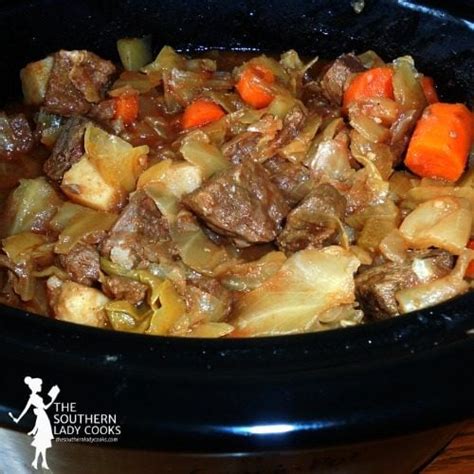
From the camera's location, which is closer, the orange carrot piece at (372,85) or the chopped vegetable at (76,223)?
the chopped vegetable at (76,223)

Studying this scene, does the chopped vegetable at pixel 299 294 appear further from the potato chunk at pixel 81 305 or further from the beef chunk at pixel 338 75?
the beef chunk at pixel 338 75

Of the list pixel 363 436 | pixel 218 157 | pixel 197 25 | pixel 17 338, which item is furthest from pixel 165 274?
pixel 197 25

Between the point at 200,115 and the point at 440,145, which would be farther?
the point at 200,115

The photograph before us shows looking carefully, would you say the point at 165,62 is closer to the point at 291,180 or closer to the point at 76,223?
the point at 291,180

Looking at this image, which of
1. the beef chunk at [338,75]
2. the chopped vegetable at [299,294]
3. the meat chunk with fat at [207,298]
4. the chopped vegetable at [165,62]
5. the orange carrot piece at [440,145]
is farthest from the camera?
the chopped vegetable at [165,62]

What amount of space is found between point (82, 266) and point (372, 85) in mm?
1320

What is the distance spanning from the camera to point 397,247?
2688 mm

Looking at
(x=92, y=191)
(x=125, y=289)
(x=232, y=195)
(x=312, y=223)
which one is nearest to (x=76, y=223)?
(x=92, y=191)

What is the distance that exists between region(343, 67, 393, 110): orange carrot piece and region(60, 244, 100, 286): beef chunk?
3.85ft

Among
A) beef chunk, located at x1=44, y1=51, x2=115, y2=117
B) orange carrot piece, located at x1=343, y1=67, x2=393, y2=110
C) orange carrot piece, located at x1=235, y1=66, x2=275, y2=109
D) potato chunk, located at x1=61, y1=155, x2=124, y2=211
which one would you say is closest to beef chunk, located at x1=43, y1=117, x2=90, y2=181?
potato chunk, located at x1=61, y1=155, x2=124, y2=211

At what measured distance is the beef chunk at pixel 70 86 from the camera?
3391 mm

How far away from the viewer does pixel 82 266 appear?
269 centimetres

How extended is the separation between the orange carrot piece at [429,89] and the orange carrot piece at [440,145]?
0.28 meters

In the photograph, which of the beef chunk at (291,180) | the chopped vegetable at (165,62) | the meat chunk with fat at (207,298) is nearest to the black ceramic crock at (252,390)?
the meat chunk with fat at (207,298)
